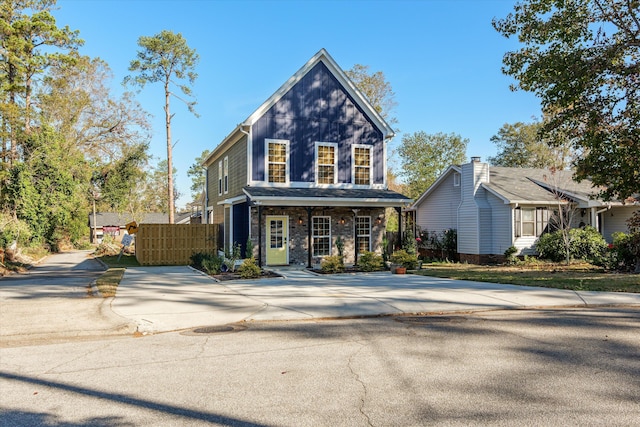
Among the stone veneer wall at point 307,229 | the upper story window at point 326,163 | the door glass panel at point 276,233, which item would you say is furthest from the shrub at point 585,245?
the door glass panel at point 276,233

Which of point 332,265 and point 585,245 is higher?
point 585,245

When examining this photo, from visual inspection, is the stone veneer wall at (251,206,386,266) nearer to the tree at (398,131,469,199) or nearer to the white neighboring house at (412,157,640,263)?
the white neighboring house at (412,157,640,263)

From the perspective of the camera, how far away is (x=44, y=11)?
30938mm

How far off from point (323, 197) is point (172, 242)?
9.24 meters

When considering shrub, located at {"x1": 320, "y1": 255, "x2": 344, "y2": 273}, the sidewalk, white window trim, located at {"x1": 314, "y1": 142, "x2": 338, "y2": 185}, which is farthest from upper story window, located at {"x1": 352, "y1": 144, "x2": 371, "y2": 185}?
the sidewalk

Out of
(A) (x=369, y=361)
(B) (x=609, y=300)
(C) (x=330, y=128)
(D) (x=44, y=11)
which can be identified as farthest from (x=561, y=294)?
(D) (x=44, y=11)

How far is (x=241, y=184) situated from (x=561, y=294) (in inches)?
546

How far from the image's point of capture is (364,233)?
21812mm

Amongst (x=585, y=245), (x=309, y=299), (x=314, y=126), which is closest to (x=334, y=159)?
(x=314, y=126)

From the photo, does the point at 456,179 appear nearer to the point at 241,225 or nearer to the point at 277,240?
the point at 277,240

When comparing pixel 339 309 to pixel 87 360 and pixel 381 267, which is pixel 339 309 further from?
pixel 381 267

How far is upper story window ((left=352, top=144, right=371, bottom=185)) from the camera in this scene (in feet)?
71.7

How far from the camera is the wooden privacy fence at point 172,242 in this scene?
75.7 feet

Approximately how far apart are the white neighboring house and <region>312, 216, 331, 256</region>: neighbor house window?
7657 mm
